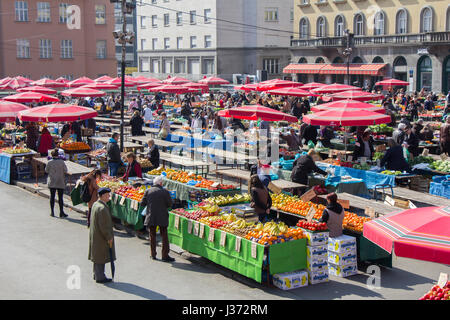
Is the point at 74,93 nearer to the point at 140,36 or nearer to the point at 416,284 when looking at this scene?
the point at 416,284

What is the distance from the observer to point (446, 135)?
19.8 metres

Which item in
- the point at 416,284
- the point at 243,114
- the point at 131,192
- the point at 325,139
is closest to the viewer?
the point at 416,284

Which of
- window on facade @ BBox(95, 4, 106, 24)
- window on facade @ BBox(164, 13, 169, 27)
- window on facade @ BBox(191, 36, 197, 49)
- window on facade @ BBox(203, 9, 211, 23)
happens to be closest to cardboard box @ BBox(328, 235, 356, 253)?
window on facade @ BBox(95, 4, 106, 24)

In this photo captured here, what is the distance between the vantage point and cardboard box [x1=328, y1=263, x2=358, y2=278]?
34.8ft

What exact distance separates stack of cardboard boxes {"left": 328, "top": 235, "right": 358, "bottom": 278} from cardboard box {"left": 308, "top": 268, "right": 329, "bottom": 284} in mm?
397

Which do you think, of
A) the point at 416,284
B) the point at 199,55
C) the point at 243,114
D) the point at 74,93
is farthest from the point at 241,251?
the point at 199,55

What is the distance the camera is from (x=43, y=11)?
63375 millimetres

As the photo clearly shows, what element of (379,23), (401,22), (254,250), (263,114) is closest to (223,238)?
(254,250)

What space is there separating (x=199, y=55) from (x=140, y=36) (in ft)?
57.8

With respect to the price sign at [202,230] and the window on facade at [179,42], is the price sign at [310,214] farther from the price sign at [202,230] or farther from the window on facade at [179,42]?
the window on facade at [179,42]

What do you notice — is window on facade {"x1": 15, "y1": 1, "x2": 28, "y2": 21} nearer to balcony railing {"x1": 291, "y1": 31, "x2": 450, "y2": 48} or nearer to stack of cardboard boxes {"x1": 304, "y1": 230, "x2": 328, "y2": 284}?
balcony railing {"x1": 291, "y1": 31, "x2": 450, "y2": 48}

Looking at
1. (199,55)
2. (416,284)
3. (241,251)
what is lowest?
(416,284)

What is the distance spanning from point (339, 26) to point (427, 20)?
35.2ft

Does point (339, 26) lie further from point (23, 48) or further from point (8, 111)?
point (8, 111)
